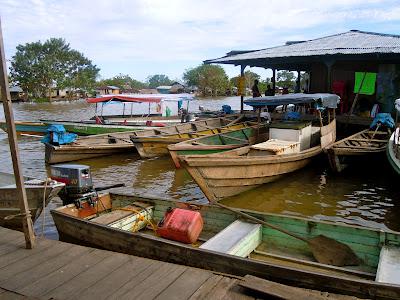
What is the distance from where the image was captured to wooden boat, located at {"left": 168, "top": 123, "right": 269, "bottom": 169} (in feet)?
31.7

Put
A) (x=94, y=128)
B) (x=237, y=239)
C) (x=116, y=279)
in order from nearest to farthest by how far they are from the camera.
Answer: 1. (x=116, y=279)
2. (x=237, y=239)
3. (x=94, y=128)

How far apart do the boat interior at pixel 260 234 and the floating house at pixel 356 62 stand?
962 centimetres

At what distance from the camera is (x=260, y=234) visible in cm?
531

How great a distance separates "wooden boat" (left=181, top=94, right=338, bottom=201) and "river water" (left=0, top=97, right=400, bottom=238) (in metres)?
0.46

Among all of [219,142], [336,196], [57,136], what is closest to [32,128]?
[57,136]

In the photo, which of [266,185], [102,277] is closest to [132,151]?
[266,185]

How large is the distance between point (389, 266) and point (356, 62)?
13.9m

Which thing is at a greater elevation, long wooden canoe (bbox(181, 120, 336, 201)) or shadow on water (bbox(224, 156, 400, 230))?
long wooden canoe (bbox(181, 120, 336, 201))

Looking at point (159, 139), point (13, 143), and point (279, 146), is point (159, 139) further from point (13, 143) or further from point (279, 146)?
point (13, 143)

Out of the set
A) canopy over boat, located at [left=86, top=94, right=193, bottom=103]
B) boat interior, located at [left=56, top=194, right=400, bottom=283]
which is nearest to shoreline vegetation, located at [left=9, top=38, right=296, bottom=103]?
canopy over boat, located at [left=86, top=94, right=193, bottom=103]

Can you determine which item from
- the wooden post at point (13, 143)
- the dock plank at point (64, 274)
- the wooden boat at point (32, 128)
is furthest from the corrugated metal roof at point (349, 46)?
the wooden post at point (13, 143)

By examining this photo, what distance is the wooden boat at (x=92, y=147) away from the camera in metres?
12.1

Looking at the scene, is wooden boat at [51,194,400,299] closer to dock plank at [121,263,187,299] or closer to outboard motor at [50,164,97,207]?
outboard motor at [50,164,97,207]

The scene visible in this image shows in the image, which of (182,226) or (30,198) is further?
(30,198)
